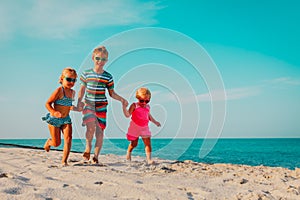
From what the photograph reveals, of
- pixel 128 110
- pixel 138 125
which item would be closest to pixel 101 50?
pixel 128 110

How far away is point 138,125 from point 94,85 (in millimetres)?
1268

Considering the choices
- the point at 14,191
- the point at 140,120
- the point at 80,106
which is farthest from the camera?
the point at 140,120

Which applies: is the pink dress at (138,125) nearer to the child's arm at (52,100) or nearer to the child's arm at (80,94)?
the child's arm at (80,94)

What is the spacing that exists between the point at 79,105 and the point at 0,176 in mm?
1776

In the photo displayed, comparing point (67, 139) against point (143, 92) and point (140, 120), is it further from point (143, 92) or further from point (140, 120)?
point (143, 92)

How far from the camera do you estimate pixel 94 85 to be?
5.03 metres

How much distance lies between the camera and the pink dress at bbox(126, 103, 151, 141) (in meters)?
5.73

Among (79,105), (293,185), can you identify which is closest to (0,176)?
(79,105)

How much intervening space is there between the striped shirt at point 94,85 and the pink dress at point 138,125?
33.3 inches

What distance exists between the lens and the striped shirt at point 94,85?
499 centimetres

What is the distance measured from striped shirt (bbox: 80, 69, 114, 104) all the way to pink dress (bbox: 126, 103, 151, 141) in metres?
0.85

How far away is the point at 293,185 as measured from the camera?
3652mm

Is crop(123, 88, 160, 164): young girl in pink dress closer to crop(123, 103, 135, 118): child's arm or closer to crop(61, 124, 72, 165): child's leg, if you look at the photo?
crop(123, 103, 135, 118): child's arm

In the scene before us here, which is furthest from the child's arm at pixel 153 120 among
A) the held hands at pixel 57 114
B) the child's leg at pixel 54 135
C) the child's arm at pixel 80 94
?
the held hands at pixel 57 114
